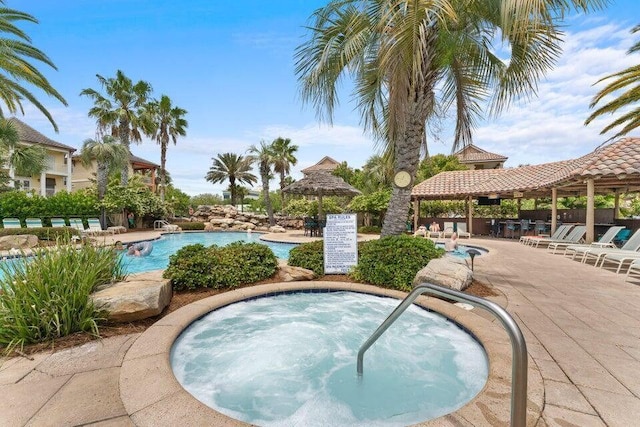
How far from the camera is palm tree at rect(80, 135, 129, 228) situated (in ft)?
63.1

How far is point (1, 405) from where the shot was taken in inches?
86.9

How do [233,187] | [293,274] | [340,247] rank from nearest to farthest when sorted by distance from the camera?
[293,274] → [340,247] → [233,187]

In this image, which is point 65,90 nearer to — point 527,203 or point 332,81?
point 332,81

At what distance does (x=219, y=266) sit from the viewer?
5613mm

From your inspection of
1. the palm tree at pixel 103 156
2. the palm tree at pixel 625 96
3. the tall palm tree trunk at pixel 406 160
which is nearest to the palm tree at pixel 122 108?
the palm tree at pixel 103 156

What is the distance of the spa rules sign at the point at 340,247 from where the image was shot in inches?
261

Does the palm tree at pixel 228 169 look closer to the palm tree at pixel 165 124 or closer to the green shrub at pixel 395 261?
the palm tree at pixel 165 124

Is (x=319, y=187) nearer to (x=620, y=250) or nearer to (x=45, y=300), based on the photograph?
(x=620, y=250)

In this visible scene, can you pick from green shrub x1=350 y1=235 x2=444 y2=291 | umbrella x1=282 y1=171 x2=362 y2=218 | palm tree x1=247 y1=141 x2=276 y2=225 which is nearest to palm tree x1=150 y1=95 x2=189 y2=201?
palm tree x1=247 y1=141 x2=276 y2=225

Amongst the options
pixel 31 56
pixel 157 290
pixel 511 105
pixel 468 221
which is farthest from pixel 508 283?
pixel 31 56

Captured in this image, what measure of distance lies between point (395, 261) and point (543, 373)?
3327 mm

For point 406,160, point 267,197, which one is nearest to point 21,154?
point 267,197

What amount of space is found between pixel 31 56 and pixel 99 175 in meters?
10.9

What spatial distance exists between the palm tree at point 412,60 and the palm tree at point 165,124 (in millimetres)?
22104
